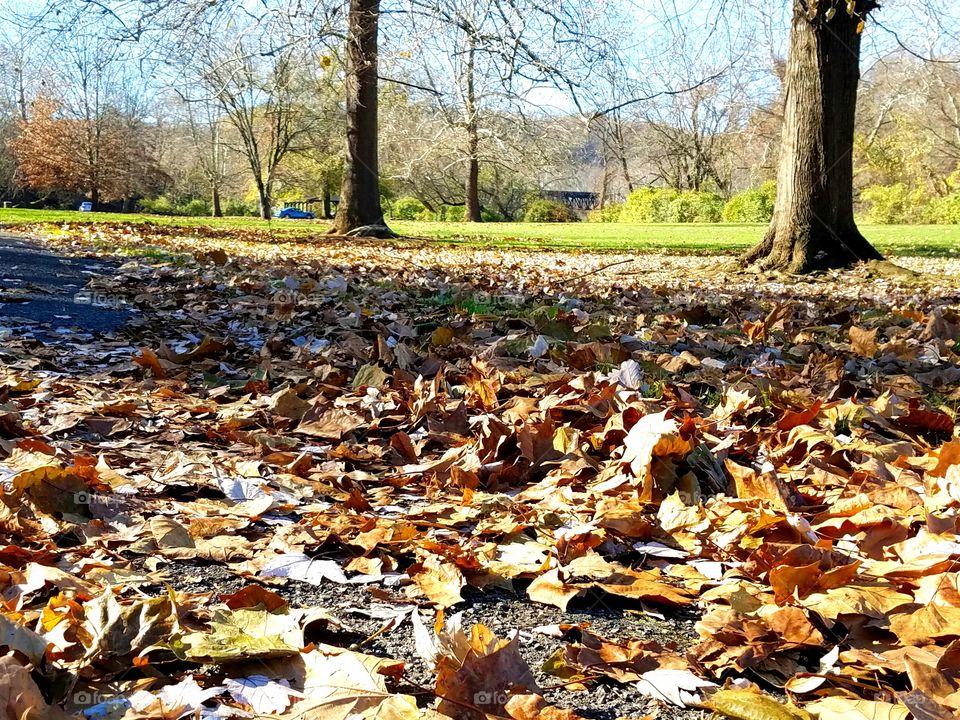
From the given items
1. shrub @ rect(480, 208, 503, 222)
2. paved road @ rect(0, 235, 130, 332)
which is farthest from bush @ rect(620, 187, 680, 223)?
paved road @ rect(0, 235, 130, 332)

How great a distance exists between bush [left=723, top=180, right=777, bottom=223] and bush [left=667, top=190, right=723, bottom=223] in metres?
1.03

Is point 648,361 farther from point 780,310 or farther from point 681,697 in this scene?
point 681,697

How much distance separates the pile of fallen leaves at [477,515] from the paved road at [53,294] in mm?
387

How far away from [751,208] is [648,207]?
19.1 feet

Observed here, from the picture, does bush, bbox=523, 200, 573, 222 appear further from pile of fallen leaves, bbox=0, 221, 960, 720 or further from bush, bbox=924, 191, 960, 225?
pile of fallen leaves, bbox=0, 221, 960, 720

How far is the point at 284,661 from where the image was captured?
1411mm

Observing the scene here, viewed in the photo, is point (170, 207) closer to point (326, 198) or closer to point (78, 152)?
point (78, 152)

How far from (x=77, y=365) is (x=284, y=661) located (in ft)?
9.64

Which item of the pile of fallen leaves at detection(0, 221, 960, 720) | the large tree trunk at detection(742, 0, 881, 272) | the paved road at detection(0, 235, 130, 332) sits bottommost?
the pile of fallen leaves at detection(0, 221, 960, 720)

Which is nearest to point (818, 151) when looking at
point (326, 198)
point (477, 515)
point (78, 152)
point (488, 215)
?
point (477, 515)

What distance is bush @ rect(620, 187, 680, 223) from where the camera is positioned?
36938 mm

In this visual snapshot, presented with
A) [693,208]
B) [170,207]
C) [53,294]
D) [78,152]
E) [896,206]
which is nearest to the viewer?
[53,294]

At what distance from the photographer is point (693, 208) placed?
35938mm

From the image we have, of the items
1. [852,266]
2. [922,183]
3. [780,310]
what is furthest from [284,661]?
[922,183]
